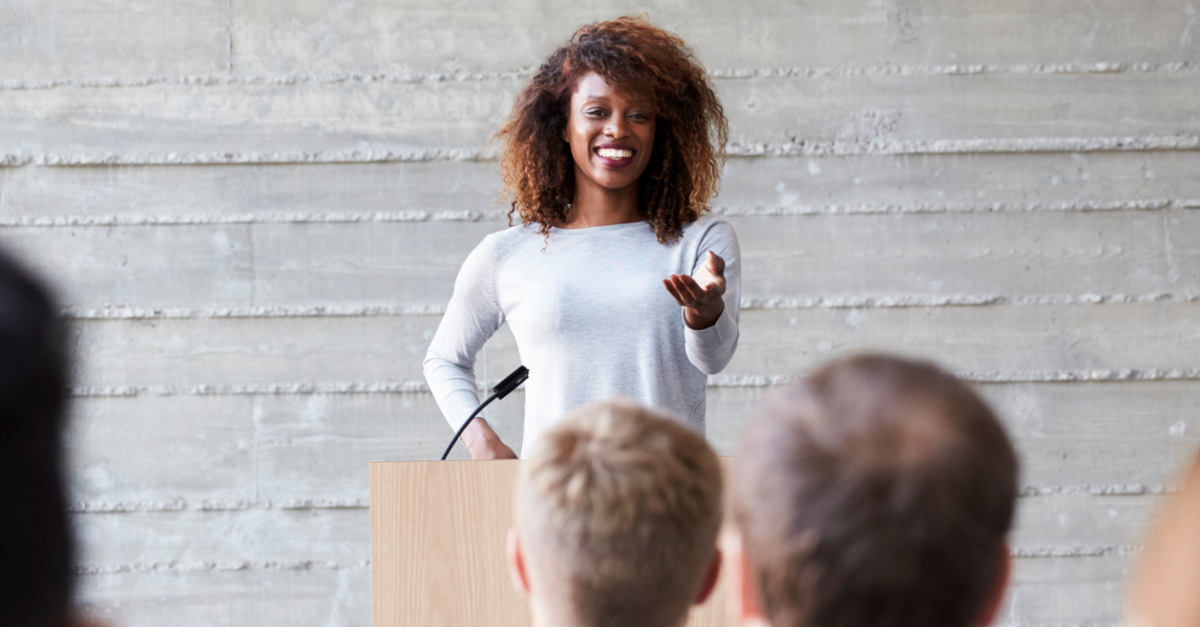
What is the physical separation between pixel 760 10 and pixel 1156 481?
1.60 meters

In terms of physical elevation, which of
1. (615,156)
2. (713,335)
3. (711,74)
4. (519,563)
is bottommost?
(519,563)

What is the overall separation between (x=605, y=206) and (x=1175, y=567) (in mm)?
1419

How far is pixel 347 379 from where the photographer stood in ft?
8.40

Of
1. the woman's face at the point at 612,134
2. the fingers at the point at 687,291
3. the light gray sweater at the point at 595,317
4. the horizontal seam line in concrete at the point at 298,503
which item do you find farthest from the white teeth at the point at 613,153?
the horizontal seam line in concrete at the point at 298,503

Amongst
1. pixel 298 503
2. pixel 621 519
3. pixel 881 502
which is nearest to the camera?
pixel 881 502

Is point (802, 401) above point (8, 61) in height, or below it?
below

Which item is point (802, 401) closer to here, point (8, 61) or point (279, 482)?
point (279, 482)

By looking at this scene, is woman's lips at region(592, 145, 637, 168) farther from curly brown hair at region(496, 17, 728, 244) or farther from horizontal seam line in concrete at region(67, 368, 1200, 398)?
horizontal seam line in concrete at region(67, 368, 1200, 398)

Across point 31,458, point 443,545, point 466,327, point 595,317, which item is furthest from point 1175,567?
point 466,327

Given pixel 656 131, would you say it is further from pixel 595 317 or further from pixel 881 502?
pixel 881 502

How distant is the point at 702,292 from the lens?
1379mm

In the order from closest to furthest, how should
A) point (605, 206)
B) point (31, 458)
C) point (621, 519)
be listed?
point (31, 458)
point (621, 519)
point (605, 206)

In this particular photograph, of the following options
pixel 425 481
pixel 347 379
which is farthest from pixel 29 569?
pixel 347 379

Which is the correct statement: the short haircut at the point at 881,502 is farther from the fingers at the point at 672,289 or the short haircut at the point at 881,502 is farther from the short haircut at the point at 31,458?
the fingers at the point at 672,289
